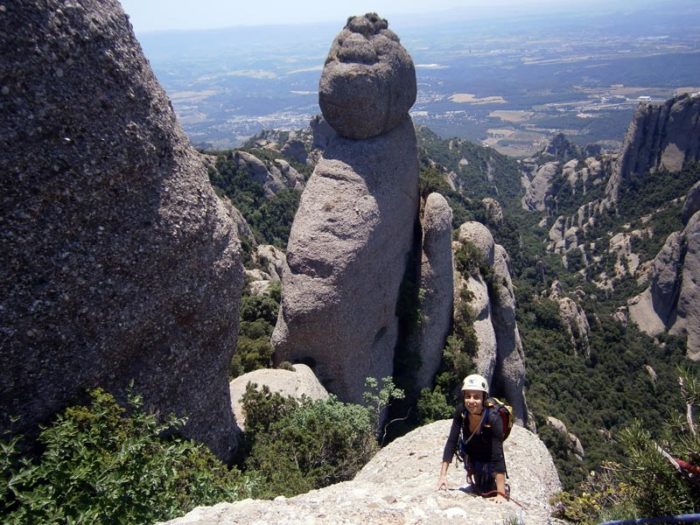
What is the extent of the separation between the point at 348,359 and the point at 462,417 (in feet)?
44.4

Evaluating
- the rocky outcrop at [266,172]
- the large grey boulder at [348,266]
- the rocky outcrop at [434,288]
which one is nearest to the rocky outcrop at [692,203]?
the rocky outcrop at [266,172]

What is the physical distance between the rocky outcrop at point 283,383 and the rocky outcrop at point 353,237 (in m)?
1.32

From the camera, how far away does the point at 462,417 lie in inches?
334

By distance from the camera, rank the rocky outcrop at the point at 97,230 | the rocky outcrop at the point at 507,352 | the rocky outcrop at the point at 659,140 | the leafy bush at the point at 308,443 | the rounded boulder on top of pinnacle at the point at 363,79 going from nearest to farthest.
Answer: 1. the rocky outcrop at the point at 97,230
2. the leafy bush at the point at 308,443
3. the rounded boulder on top of pinnacle at the point at 363,79
4. the rocky outcrop at the point at 507,352
5. the rocky outcrop at the point at 659,140

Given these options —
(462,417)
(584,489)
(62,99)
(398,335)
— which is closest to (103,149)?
(62,99)

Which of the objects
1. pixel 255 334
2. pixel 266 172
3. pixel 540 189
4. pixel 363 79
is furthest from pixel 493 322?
pixel 540 189

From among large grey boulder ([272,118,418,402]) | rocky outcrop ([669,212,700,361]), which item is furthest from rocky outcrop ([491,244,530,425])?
rocky outcrop ([669,212,700,361])

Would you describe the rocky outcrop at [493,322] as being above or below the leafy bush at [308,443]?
below

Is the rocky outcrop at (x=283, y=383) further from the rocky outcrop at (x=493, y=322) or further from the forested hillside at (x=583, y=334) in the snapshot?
the rocky outcrop at (x=493, y=322)

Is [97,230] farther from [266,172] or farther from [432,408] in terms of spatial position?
[266,172]

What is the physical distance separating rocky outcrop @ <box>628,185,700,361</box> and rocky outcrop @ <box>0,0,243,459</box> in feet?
208

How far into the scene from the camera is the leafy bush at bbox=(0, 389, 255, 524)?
834 centimetres

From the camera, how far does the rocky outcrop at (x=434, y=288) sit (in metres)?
25.9

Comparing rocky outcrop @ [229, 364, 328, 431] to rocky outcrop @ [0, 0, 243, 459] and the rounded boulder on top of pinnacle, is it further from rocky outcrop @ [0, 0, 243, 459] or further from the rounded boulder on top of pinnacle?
the rounded boulder on top of pinnacle
